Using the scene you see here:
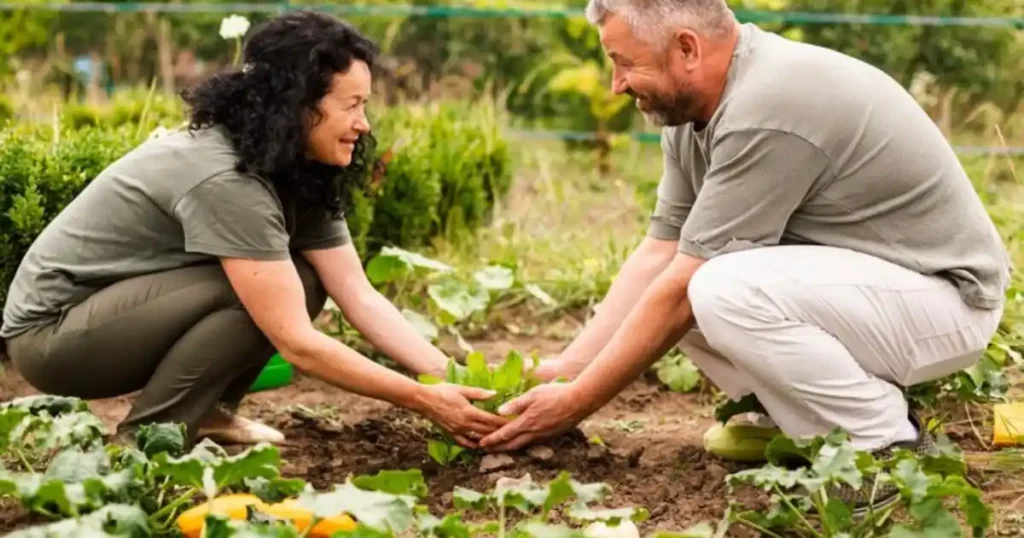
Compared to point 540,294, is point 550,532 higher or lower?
higher

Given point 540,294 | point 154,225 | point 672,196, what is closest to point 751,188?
point 672,196

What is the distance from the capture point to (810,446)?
312 centimetres

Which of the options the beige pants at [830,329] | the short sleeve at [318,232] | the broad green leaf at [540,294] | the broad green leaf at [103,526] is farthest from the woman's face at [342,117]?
the broad green leaf at [540,294]

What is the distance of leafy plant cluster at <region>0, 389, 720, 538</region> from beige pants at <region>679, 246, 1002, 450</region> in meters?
0.55

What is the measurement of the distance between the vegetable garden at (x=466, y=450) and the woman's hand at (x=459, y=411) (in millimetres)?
66

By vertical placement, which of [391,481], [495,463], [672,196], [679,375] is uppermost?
[672,196]

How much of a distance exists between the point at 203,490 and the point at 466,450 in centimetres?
97

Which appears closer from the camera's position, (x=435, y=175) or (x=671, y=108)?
(x=671, y=108)

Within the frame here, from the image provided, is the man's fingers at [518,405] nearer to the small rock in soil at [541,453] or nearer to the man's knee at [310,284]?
the small rock in soil at [541,453]

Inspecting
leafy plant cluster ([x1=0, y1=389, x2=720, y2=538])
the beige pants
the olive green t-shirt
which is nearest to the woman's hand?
leafy plant cluster ([x1=0, y1=389, x2=720, y2=538])

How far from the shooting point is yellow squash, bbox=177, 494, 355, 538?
2.92 meters

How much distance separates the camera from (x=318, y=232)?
4004 millimetres

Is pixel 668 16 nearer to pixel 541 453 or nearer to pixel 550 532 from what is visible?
pixel 541 453

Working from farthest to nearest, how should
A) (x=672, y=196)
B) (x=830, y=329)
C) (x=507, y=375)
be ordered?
1. (x=672, y=196)
2. (x=507, y=375)
3. (x=830, y=329)
